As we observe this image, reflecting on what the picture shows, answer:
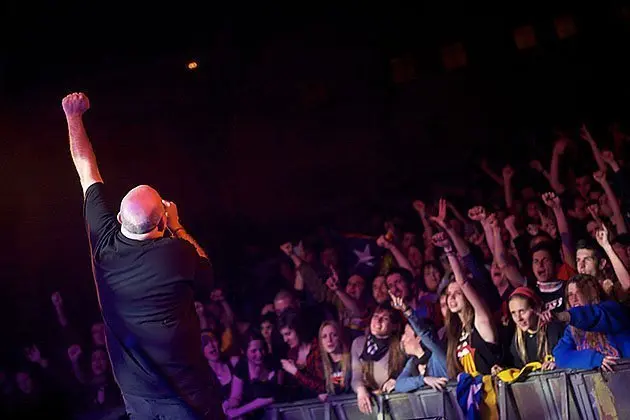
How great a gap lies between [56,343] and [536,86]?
15.8 ft

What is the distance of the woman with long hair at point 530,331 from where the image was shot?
13.6ft

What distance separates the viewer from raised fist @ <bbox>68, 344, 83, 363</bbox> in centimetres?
598

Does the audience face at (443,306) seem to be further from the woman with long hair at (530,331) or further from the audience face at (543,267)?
the audience face at (543,267)

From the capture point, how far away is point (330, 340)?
16.2 feet

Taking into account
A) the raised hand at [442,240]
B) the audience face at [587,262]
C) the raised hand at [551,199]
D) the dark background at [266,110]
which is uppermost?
the dark background at [266,110]

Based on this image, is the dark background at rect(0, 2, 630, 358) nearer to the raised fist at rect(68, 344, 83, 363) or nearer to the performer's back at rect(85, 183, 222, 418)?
the raised fist at rect(68, 344, 83, 363)

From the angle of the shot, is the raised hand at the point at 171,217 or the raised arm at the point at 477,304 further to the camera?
the raised arm at the point at 477,304

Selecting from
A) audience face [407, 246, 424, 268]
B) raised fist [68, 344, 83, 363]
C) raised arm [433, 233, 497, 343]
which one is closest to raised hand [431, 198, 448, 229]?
audience face [407, 246, 424, 268]

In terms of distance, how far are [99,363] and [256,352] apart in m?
1.55

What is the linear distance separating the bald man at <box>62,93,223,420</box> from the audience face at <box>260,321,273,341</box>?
2721mm

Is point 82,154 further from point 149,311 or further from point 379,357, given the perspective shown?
point 379,357

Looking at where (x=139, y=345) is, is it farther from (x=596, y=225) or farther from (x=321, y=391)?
(x=596, y=225)

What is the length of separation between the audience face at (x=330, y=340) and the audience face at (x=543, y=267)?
1449mm

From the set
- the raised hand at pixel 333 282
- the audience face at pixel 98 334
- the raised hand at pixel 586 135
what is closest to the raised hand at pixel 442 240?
the raised hand at pixel 333 282
